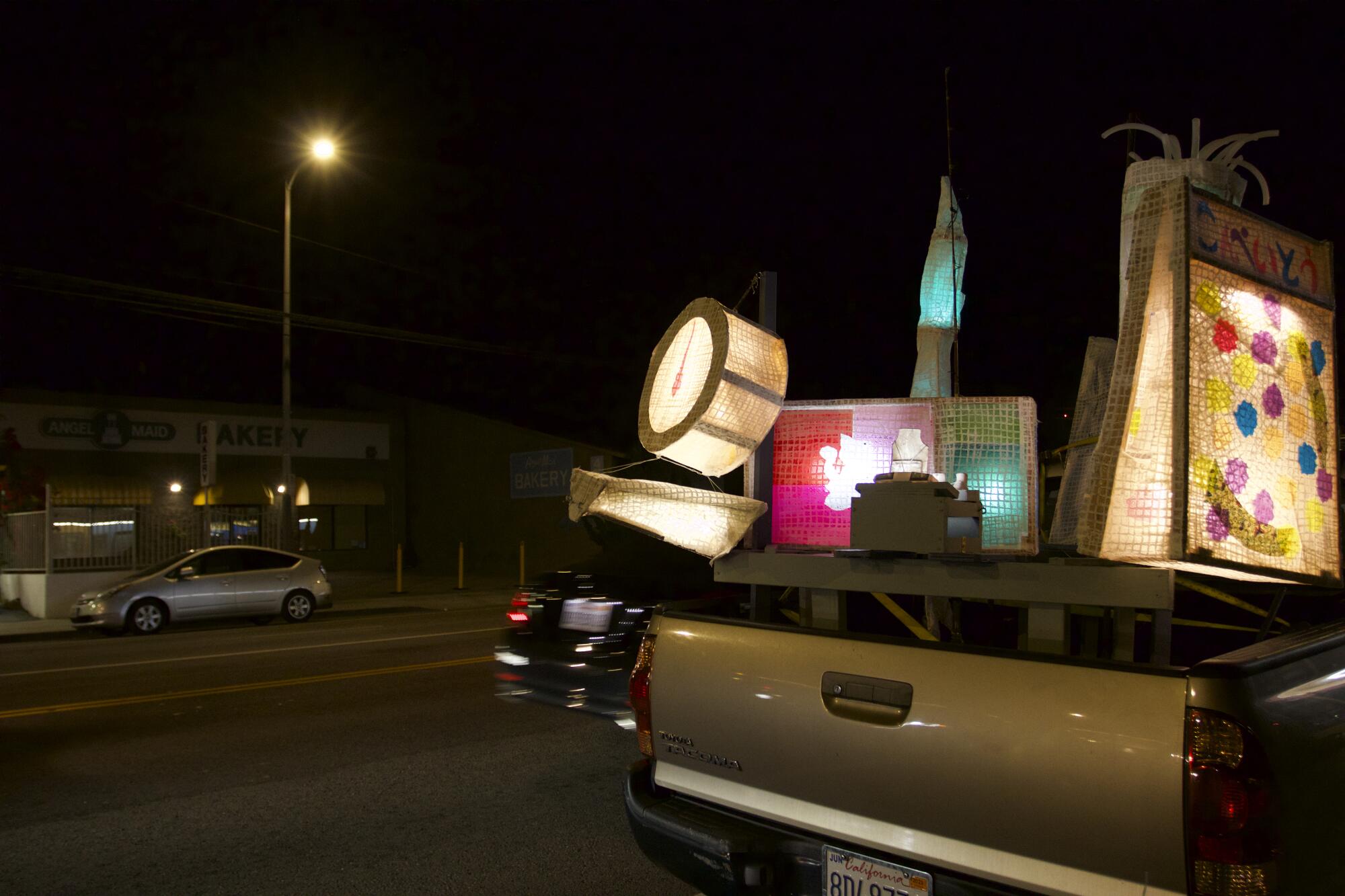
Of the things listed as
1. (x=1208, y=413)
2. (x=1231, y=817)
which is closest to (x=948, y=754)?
(x=1231, y=817)

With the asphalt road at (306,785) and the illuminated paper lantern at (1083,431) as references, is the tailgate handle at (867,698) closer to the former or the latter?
the illuminated paper lantern at (1083,431)

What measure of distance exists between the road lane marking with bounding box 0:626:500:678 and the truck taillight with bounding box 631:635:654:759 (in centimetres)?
924

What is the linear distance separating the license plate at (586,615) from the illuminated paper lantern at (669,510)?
3.49m

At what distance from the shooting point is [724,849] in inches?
118

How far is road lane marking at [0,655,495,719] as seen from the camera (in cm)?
791

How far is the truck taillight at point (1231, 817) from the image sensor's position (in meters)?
2.10

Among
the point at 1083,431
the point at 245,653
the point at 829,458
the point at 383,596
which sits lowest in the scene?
the point at 383,596

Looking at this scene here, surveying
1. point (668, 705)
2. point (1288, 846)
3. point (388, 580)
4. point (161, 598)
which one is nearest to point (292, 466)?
point (388, 580)

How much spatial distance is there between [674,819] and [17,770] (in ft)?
17.4

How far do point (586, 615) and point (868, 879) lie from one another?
4.61 m

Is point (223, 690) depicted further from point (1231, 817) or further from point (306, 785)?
point (1231, 817)

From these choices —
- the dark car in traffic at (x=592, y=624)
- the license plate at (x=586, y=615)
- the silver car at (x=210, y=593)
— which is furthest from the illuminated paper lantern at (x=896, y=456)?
the silver car at (x=210, y=593)

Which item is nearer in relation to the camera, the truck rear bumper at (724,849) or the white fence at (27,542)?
the truck rear bumper at (724,849)

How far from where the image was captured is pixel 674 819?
3213 millimetres
